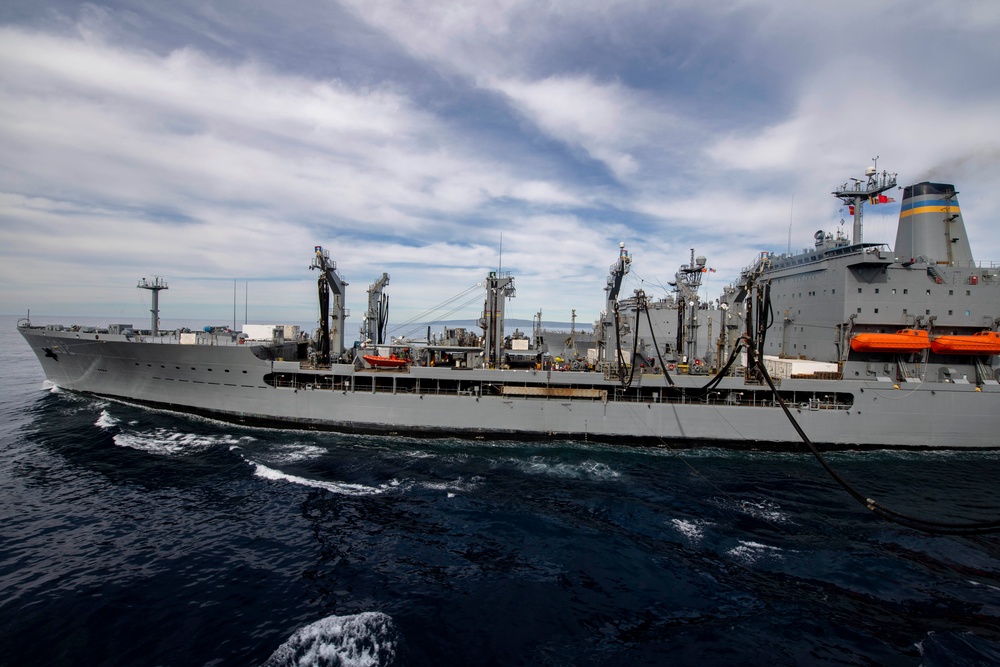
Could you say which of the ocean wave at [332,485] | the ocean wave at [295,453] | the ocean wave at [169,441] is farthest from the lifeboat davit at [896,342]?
the ocean wave at [169,441]

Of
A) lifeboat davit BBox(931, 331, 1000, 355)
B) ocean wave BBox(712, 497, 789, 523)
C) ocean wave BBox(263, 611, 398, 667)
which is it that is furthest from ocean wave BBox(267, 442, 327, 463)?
lifeboat davit BBox(931, 331, 1000, 355)

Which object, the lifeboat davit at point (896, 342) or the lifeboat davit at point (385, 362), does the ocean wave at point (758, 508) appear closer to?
the lifeboat davit at point (896, 342)

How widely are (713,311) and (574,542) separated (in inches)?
1117

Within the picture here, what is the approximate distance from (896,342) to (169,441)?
3711 centimetres

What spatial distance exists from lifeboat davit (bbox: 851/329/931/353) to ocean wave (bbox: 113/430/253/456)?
32.6 m

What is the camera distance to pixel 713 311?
35.8m

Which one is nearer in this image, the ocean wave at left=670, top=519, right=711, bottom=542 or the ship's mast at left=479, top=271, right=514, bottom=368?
the ocean wave at left=670, top=519, right=711, bottom=542

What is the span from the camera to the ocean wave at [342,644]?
27.0 ft

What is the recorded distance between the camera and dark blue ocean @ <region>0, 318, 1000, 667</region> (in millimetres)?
8852

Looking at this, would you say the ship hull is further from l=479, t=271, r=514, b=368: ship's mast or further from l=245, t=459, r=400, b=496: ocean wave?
Result: l=245, t=459, r=400, b=496: ocean wave

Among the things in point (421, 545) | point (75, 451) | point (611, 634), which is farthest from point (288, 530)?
point (75, 451)

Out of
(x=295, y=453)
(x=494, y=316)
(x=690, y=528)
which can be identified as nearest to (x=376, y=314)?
(x=494, y=316)

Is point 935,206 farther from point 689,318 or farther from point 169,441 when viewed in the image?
point 169,441

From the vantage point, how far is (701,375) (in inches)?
964
